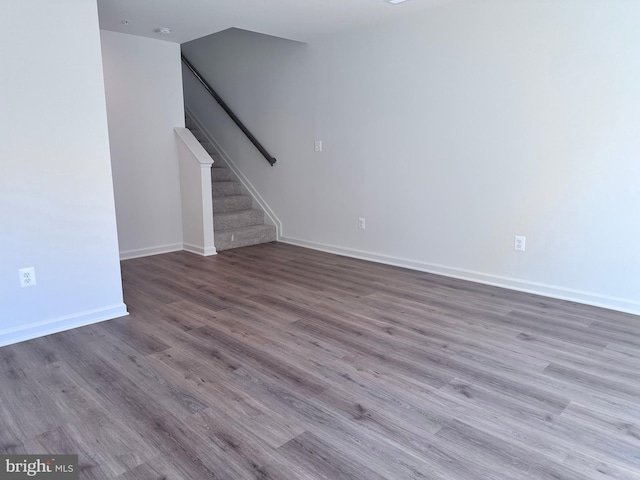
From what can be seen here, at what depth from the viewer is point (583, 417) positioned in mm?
1851

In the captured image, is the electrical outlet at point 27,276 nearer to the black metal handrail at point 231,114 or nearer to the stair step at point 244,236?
the stair step at point 244,236

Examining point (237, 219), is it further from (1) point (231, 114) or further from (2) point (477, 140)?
(2) point (477, 140)

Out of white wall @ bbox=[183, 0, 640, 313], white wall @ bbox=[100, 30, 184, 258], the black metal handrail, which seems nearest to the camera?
white wall @ bbox=[183, 0, 640, 313]

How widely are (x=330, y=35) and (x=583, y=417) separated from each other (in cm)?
387

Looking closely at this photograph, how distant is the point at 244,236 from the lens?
5.11 metres

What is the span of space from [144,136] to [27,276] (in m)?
2.31

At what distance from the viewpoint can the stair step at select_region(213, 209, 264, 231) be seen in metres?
5.12

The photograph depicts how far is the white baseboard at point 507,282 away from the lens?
3.06 meters

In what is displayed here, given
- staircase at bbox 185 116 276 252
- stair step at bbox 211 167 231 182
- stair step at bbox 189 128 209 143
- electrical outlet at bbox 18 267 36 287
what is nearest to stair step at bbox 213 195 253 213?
staircase at bbox 185 116 276 252

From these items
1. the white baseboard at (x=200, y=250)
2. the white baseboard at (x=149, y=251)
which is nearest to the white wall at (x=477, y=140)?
the white baseboard at (x=200, y=250)

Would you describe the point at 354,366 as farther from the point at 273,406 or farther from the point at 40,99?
the point at 40,99

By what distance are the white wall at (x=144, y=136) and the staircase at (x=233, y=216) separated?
0.51 metres

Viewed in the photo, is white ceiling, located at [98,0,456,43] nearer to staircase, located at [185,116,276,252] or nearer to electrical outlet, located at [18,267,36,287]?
staircase, located at [185,116,276,252]

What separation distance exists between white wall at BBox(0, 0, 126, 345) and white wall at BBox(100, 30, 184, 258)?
5.52ft
